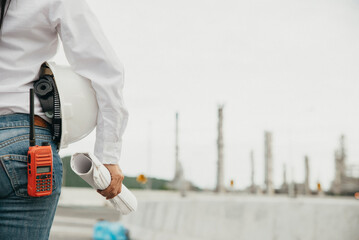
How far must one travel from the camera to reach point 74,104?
180 cm

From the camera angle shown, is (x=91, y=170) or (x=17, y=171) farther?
(x=91, y=170)

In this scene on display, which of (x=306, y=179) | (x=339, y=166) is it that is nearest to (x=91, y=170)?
(x=306, y=179)

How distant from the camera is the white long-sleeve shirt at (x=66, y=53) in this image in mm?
1676

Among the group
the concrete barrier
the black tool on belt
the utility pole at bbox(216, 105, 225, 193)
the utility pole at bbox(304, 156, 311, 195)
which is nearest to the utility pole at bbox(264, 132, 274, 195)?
the utility pole at bbox(216, 105, 225, 193)

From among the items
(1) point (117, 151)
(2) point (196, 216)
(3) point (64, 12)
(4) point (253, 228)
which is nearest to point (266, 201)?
(4) point (253, 228)

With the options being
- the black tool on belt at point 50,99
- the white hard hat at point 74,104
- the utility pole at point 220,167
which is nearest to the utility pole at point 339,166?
the utility pole at point 220,167

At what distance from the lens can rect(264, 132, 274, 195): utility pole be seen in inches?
1740

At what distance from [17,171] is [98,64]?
0.51 metres

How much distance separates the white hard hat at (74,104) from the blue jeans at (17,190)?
14 centimetres

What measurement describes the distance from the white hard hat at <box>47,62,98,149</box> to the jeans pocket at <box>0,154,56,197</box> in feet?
0.68

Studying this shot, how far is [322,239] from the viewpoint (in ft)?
18.0

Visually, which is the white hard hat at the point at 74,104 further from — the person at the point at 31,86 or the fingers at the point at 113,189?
the fingers at the point at 113,189

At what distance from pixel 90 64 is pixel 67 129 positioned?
10.3 inches

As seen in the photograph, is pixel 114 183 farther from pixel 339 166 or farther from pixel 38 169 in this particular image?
pixel 339 166
